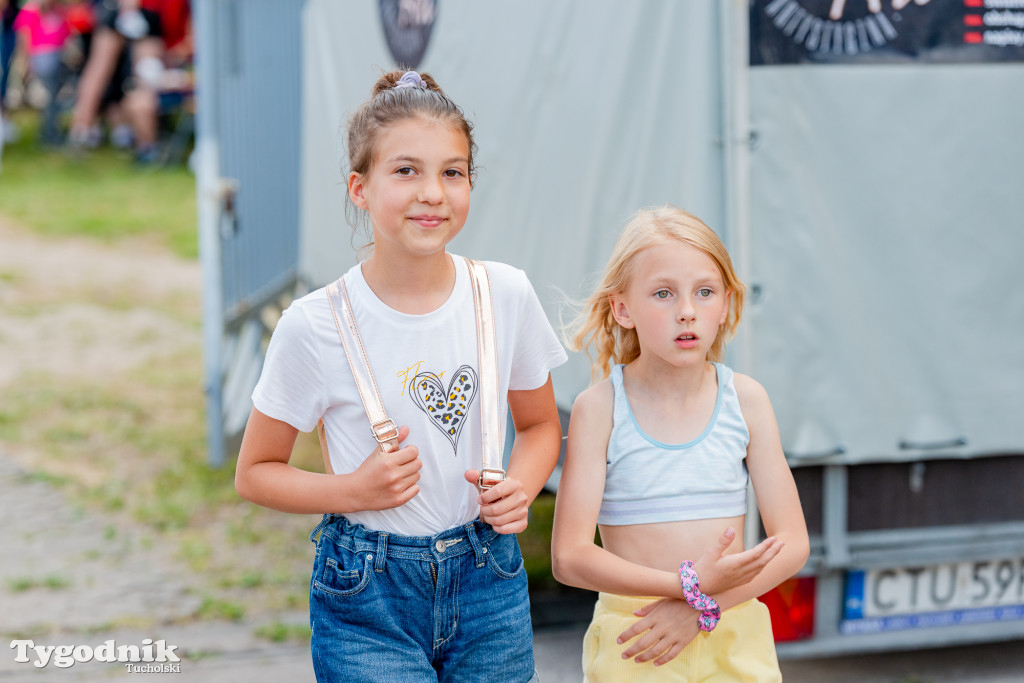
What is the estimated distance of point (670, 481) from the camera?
208 cm

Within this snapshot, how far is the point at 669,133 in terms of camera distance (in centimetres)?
293

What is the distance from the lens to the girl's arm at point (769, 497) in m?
2.02

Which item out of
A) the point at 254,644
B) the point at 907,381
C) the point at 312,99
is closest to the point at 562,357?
the point at 907,381

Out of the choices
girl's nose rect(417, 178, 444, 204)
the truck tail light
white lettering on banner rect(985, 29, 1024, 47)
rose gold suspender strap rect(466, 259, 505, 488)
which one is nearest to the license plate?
the truck tail light

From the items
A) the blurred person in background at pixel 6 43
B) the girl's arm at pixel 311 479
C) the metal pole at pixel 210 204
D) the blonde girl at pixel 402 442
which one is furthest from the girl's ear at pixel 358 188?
the blurred person in background at pixel 6 43

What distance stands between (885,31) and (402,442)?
1.71 m

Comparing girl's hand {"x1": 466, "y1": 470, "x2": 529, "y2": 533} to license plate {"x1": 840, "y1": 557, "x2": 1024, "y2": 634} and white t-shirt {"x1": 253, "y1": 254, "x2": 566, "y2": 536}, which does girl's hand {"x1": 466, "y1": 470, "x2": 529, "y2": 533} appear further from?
license plate {"x1": 840, "y1": 557, "x2": 1024, "y2": 634}

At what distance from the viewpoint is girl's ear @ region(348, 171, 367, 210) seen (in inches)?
78.3

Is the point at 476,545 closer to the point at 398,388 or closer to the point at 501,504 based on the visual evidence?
the point at 501,504

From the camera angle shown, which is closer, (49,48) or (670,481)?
(670,481)

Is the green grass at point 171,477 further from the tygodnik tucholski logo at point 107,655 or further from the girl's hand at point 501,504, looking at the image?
the girl's hand at point 501,504

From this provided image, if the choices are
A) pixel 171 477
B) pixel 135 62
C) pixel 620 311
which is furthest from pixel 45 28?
pixel 620 311

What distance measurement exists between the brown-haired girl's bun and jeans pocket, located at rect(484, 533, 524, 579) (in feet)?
2.67

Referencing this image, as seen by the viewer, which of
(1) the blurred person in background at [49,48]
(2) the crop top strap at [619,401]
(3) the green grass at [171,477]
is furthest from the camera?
(1) the blurred person in background at [49,48]
